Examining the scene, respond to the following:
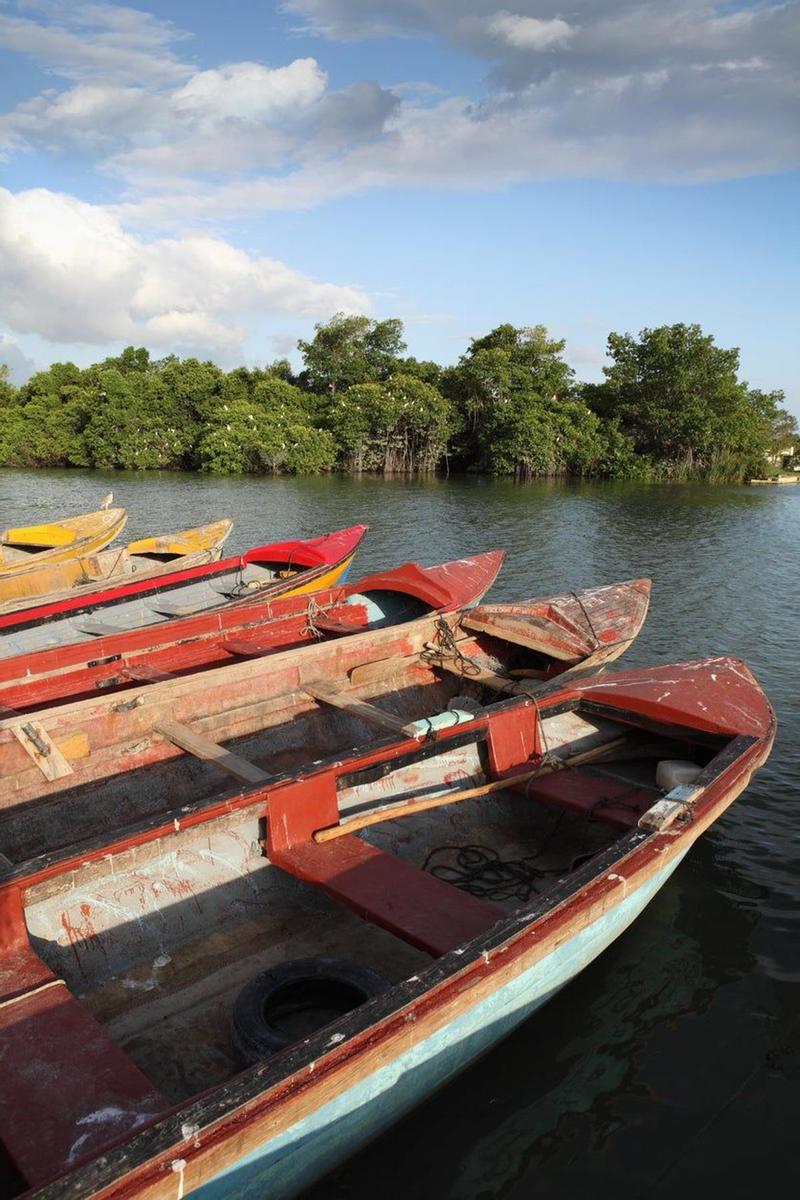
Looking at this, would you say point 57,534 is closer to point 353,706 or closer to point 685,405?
point 353,706

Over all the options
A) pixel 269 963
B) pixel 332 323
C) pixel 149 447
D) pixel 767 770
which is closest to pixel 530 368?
pixel 332 323

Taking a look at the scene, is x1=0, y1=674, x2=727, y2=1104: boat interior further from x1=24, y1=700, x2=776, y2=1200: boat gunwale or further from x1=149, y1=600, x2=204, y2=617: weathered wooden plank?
x1=149, y1=600, x2=204, y2=617: weathered wooden plank

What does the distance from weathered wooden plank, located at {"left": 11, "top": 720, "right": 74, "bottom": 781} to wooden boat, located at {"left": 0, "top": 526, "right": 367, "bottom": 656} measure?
2.70 m

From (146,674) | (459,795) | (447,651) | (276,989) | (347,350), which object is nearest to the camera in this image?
(276,989)

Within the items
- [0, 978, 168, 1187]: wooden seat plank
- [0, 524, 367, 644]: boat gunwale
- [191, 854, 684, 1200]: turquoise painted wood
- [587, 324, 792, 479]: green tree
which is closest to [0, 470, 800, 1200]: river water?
[191, 854, 684, 1200]: turquoise painted wood

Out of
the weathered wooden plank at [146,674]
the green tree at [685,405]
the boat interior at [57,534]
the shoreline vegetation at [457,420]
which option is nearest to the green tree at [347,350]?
the shoreline vegetation at [457,420]

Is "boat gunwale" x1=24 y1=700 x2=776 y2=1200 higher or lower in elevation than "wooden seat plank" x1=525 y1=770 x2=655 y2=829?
higher

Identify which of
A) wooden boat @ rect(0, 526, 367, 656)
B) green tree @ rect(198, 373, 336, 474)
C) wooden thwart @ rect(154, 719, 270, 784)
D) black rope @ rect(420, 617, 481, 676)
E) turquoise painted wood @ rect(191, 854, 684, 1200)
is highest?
green tree @ rect(198, 373, 336, 474)

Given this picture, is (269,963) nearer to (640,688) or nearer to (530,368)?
(640,688)

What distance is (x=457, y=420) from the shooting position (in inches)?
1956

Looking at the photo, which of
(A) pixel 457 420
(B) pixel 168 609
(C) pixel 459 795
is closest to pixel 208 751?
(C) pixel 459 795

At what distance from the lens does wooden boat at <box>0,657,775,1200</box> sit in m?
2.83

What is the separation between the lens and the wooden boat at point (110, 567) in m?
11.1

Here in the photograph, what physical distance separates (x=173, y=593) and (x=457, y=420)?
40725mm
